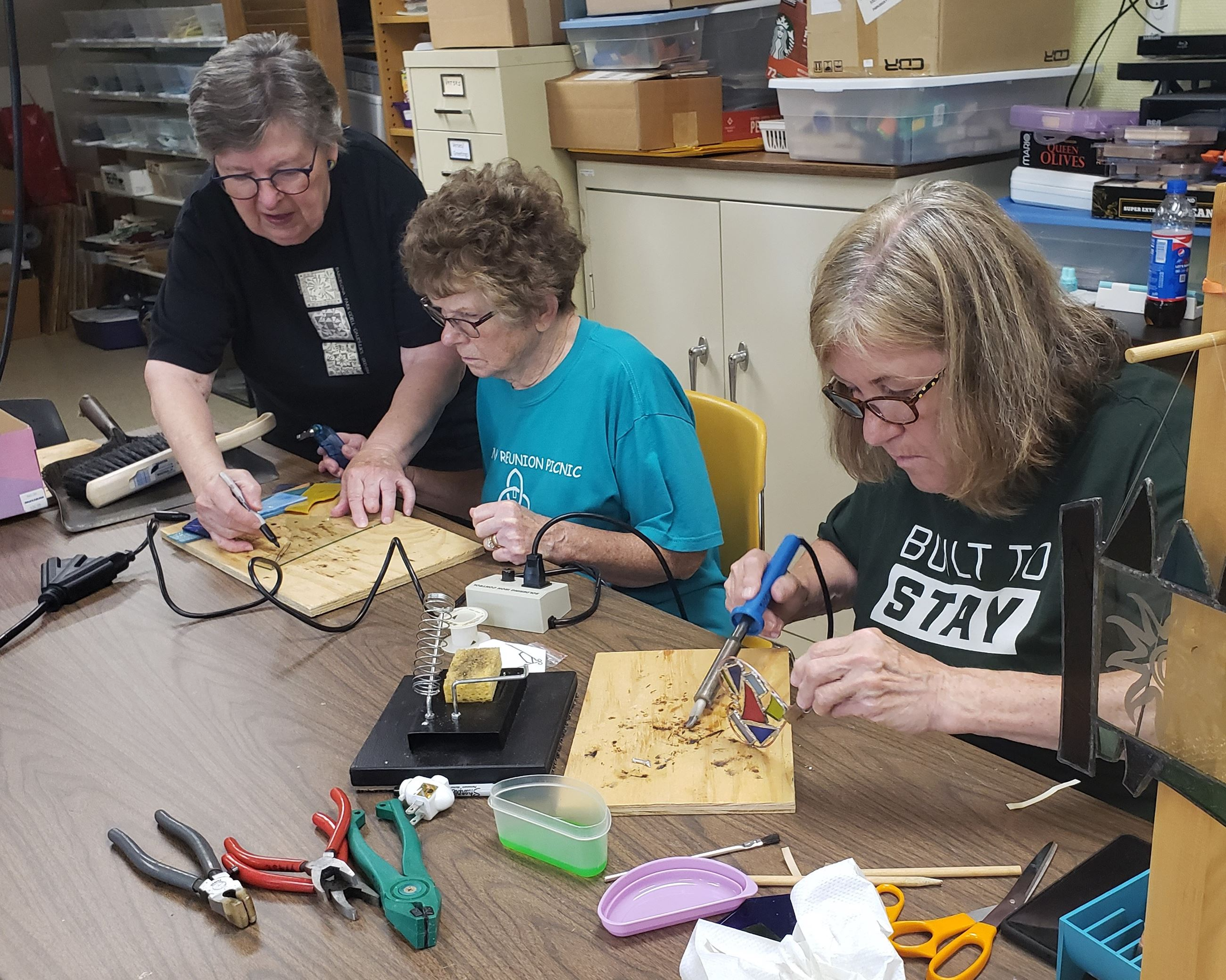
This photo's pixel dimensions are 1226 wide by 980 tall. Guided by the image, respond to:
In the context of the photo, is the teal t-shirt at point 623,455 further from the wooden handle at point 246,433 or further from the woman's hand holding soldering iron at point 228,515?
the wooden handle at point 246,433

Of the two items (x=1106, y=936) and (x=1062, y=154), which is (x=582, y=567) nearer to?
(x=1106, y=936)

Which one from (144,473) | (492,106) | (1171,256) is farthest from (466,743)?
(492,106)

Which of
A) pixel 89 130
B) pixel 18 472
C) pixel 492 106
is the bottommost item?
pixel 18 472

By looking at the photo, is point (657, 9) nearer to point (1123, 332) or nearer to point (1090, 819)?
point (1123, 332)

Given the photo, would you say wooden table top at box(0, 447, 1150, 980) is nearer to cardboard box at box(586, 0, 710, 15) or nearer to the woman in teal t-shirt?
the woman in teal t-shirt

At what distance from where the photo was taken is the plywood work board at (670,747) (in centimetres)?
97

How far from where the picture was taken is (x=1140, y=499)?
507 mm

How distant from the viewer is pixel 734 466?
5.74ft

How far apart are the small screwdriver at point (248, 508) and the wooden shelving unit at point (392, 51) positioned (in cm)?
211

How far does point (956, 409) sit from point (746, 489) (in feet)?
2.14

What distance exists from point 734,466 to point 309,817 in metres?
0.95

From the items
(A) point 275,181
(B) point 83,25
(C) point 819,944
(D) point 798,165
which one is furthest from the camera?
(B) point 83,25

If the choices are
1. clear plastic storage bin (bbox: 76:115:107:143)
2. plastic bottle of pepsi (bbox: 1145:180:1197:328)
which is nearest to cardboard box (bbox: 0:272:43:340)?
clear plastic storage bin (bbox: 76:115:107:143)

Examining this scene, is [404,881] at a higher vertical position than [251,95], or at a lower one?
lower
